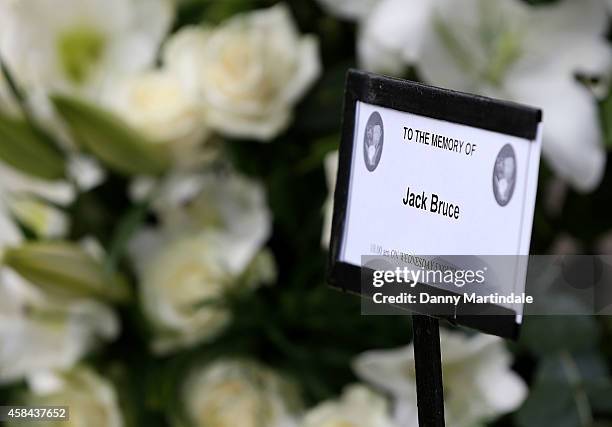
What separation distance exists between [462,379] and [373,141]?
22cm

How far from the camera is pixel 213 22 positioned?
51cm

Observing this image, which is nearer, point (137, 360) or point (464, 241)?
point (464, 241)

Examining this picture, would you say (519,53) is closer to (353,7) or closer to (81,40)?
(353,7)

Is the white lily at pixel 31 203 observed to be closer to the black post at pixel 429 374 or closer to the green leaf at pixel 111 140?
the green leaf at pixel 111 140

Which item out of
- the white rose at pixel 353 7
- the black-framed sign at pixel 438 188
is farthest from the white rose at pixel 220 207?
the black-framed sign at pixel 438 188

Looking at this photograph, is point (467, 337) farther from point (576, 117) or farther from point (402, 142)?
point (402, 142)

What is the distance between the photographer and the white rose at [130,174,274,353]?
48 cm

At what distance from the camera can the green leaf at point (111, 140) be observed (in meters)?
0.44

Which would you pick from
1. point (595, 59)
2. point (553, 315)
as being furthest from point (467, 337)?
point (595, 59)

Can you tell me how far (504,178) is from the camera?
0.73 ft

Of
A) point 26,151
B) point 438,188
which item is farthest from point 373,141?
point 26,151

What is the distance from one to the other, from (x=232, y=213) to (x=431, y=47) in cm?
15

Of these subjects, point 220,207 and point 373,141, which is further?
point 220,207

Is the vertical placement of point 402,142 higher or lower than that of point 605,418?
higher
